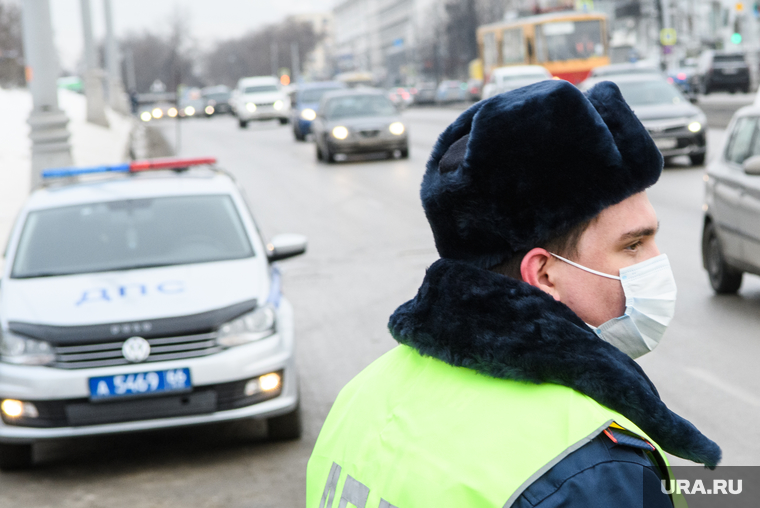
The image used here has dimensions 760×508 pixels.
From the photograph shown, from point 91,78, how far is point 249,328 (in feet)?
94.1

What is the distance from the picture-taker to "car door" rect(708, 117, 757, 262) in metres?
8.73

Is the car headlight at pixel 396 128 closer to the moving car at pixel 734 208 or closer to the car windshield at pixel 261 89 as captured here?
the moving car at pixel 734 208

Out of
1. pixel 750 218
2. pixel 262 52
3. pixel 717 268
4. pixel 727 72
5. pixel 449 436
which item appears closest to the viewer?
pixel 449 436

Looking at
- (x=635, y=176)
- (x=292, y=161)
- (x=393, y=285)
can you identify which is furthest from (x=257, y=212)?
(x=635, y=176)

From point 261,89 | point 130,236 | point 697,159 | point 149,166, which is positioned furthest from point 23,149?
point 130,236

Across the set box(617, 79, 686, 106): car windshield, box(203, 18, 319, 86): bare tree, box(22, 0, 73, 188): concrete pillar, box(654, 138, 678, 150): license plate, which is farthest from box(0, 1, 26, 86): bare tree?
box(203, 18, 319, 86): bare tree

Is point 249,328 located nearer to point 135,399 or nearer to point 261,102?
point 135,399

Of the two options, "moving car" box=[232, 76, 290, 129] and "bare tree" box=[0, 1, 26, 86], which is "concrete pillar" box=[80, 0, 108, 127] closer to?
"moving car" box=[232, 76, 290, 129]

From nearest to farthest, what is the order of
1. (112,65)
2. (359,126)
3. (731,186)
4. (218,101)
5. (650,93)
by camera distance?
(731,186) < (650,93) < (359,126) < (112,65) < (218,101)

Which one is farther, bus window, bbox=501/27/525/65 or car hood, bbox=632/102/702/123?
bus window, bbox=501/27/525/65

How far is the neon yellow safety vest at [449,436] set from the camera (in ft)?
4.23

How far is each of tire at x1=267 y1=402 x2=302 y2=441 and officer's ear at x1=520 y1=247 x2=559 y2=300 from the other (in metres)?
4.29

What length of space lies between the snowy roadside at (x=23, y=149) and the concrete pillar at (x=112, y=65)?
1717 millimetres

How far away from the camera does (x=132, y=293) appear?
5.67 meters
